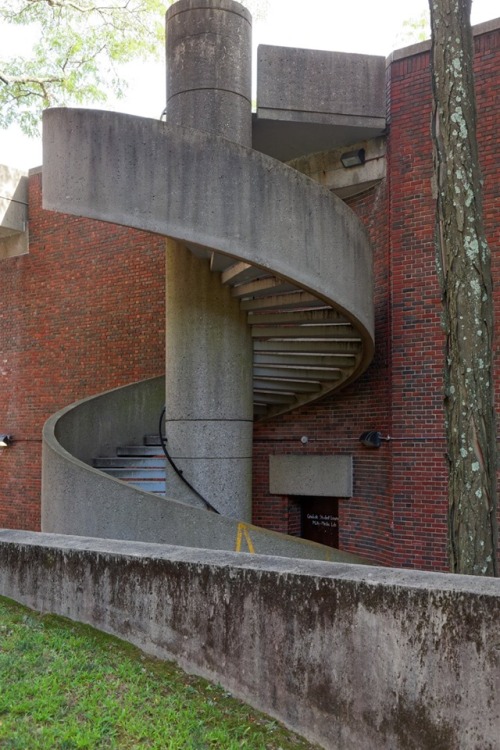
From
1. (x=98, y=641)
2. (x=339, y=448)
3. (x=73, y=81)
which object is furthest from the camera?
(x=73, y=81)

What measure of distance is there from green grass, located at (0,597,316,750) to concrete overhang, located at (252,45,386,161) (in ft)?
20.8

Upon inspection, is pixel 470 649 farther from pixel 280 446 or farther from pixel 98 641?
pixel 280 446

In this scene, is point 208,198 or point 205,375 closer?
point 208,198

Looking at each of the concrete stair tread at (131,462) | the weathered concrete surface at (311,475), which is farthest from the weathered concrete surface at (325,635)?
the weathered concrete surface at (311,475)

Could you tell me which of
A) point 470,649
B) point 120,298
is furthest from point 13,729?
point 120,298

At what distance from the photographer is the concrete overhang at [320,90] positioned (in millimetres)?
8141

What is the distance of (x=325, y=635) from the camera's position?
2.82m

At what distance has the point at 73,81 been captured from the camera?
45.0 ft

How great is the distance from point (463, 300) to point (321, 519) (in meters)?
5.95

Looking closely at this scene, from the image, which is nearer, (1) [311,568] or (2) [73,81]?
(1) [311,568]

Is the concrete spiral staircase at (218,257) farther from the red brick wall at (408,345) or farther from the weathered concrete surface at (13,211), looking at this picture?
the weathered concrete surface at (13,211)

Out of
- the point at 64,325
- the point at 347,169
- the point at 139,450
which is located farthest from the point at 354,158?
the point at 64,325

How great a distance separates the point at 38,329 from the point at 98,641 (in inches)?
354

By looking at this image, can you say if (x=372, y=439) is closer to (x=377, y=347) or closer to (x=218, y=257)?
(x=377, y=347)
